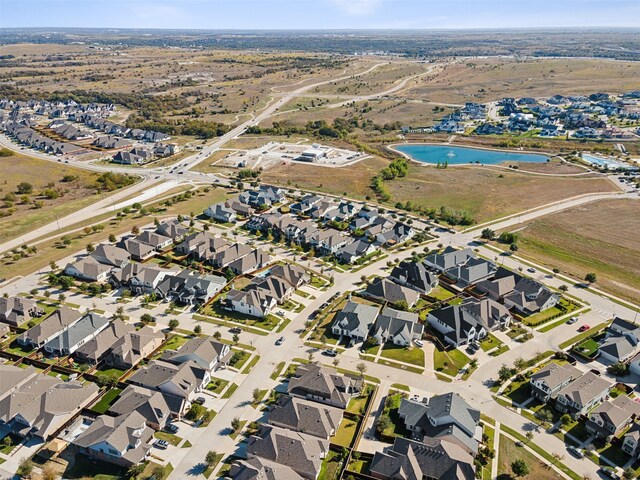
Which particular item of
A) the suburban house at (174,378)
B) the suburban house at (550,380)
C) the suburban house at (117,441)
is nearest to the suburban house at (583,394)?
the suburban house at (550,380)

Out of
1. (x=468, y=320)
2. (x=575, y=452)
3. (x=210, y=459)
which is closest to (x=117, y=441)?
(x=210, y=459)

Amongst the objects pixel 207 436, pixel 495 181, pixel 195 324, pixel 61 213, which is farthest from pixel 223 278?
pixel 495 181

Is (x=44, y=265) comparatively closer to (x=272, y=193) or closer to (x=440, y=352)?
(x=272, y=193)

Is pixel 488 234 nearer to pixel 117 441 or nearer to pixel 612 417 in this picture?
pixel 612 417

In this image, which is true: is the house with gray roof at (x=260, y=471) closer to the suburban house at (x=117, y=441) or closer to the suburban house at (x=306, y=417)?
the suburban house at (x=306, y=417)

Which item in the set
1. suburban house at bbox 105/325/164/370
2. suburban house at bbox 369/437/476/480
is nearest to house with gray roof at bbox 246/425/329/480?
suburban house at bbox 369/437/476/480

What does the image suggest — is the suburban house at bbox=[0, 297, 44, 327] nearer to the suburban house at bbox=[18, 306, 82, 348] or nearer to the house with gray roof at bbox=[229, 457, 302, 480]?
the suburban house at bbox=[18, 306, 82, 348]
